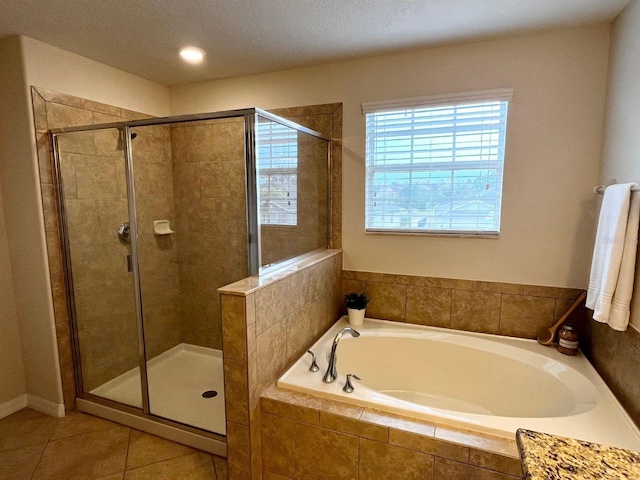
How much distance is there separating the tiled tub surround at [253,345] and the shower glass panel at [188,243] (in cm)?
75

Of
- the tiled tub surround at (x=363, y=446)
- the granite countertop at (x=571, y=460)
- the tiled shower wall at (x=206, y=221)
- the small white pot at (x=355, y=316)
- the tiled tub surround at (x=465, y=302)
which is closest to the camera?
the granite countertop at (x=571, y=460)

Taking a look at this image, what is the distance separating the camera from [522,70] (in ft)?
7.08

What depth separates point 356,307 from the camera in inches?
102

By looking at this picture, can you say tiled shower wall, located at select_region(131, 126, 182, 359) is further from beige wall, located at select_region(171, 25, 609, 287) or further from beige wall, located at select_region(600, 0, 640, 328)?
beige wall, located at select_region(600, 0, 640, 328)

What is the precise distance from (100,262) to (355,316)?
189 cm

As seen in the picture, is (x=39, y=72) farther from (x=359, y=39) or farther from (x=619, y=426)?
(x=619, y=426)

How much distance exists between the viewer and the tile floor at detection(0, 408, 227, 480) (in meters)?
1.90

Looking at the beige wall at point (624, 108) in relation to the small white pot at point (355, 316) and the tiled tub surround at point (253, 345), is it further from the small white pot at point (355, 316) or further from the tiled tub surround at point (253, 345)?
the tiled tub surround at point (253, 345)

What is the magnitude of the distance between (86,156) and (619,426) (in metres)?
3.29

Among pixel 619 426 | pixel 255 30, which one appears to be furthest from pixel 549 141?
pixel 255 30

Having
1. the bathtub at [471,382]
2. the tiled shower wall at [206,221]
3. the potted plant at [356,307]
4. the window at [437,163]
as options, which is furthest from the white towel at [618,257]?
the tiled shower wall at [206,221]

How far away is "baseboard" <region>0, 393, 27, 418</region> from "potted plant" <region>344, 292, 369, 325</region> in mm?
2355

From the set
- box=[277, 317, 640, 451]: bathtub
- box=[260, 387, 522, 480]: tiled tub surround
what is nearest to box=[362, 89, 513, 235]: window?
box=[277, 317, 640, 451]: bathtub

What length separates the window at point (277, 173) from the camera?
1.93 m
